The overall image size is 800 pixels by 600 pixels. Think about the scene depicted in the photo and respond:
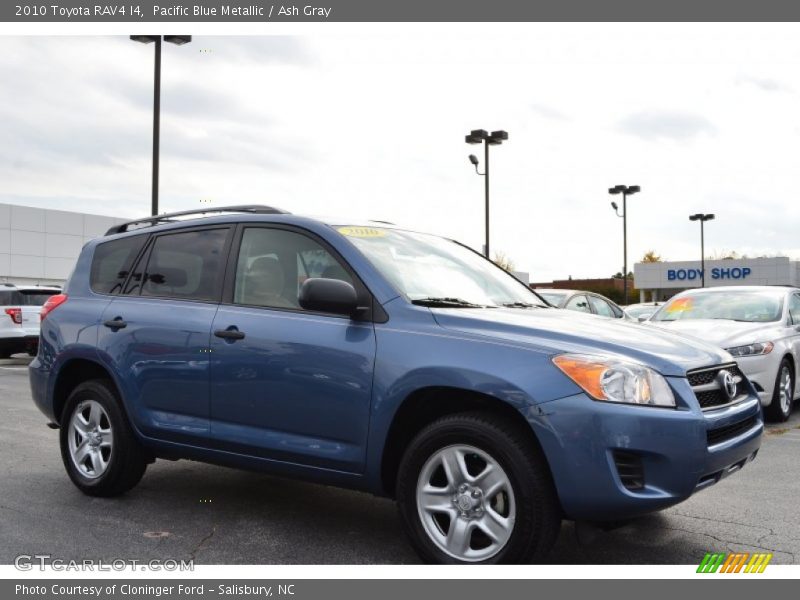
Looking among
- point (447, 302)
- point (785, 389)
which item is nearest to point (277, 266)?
point (447, 302)

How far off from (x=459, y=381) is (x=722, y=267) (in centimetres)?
6441

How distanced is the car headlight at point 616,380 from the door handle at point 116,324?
2935mm

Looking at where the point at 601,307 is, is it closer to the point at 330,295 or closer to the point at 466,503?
the point at 330,295

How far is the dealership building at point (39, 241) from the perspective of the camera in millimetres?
39781

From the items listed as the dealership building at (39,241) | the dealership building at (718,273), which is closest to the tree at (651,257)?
the dealership building at (718,273)

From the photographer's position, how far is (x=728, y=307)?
10.3 meters

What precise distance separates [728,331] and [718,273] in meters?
58.1

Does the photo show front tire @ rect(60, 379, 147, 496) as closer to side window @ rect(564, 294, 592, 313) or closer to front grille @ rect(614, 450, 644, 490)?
front grille @ rect(614, 450, 644, 490)

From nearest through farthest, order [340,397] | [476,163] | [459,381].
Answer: [459,381] → [340,397] → [476,163]

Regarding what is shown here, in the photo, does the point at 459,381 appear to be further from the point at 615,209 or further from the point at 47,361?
the point at 615,209

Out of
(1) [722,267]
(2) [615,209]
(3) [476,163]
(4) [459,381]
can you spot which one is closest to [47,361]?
(4) [459,381]

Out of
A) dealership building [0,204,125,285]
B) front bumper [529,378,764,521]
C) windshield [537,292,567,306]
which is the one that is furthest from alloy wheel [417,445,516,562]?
dealership building [0,204,125,285]

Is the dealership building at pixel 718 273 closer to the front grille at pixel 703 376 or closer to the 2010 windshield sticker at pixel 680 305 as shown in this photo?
the 2010 windshield sticker at pixel 680 305

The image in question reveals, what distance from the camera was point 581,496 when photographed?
3.68 meters
